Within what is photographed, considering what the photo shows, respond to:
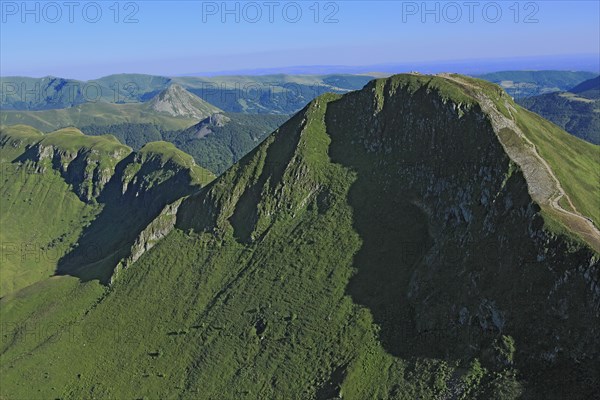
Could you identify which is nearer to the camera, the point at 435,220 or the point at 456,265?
the point at 456,265

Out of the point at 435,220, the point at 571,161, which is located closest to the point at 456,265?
the point at 435,220

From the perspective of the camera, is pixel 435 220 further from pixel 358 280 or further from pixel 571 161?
pixel 571 161

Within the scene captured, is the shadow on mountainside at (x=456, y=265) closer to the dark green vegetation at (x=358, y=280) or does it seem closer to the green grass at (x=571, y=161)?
the dark green vegetation at (x=358, y=280)

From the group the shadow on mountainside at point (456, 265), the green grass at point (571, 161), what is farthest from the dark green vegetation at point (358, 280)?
the green grass at point (571, 161)

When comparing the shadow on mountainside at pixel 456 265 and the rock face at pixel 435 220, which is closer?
the shadow on mountainside at pixel 456 265

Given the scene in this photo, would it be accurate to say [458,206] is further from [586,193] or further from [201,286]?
[201,286]

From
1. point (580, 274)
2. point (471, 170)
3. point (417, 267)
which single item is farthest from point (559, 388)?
point (471, 170)

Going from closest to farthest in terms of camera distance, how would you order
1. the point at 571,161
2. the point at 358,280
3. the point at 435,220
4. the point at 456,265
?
the point at 456,265 → the point at 435,220 → the point at 358,280 → the point at 571,161

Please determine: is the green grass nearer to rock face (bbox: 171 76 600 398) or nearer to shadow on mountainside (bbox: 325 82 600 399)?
rock face (bbox: 171 76 600 398)

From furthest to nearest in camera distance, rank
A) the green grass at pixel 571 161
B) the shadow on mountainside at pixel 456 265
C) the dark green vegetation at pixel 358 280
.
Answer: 1. the green grass at pixel 571 161
2. the dark green vegetation at pixel 358 280
3. the shadow on mountainside at pixel 456 265
